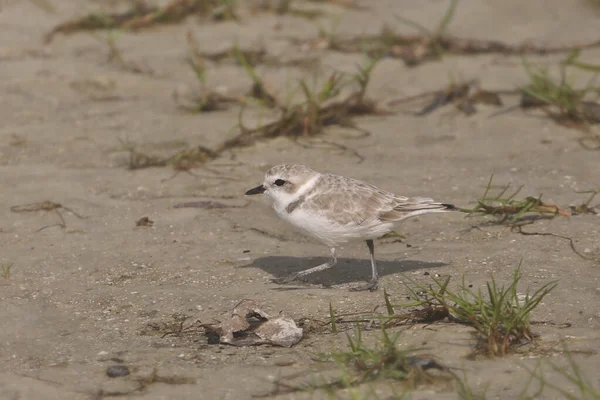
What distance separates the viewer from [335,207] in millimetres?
5395

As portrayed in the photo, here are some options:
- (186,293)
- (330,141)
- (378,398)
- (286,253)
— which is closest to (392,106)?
(330,141)

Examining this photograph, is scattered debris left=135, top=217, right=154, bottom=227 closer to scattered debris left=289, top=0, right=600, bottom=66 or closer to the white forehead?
the white forehead

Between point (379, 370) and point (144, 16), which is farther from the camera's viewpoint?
point (144, 16)

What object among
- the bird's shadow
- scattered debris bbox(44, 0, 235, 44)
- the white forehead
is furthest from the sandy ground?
the white forehead

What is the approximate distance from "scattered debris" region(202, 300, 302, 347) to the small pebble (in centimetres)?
54

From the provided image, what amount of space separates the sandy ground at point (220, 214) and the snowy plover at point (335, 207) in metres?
0.30

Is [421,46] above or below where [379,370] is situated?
above

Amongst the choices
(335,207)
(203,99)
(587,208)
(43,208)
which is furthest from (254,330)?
(203,99)

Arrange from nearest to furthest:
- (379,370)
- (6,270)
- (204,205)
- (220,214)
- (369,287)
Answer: (379,370), (369,287), (6,270), (220,214), (204,205)

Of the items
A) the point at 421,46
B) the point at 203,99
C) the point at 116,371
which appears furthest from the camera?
the point at 421,46

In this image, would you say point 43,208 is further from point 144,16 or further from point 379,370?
point 144,16

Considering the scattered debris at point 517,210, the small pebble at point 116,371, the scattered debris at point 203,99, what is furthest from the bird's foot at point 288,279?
the scattered debris at point 203,99

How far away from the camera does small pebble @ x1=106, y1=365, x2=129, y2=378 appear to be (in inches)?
166

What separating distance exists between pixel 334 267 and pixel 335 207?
2.10 ft
